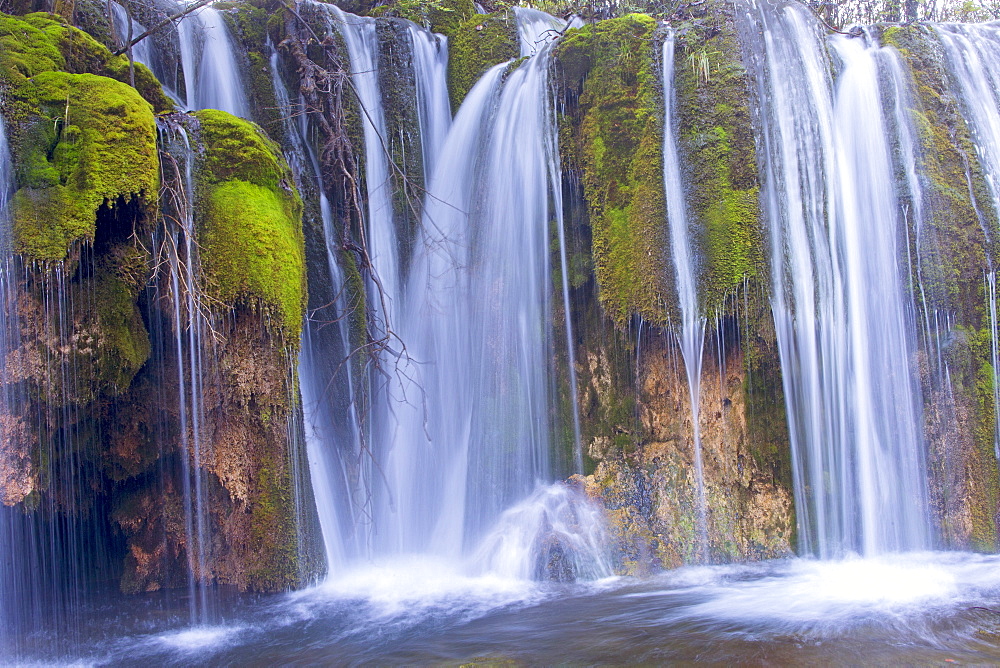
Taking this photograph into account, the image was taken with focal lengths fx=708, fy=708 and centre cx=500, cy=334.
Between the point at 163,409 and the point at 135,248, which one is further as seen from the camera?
the point at 163,409

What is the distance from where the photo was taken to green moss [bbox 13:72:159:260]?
4.98 m

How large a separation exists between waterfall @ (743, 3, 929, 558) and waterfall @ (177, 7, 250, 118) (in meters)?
5.51

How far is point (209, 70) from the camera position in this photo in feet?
25.9

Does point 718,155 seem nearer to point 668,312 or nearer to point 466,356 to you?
point 668,312

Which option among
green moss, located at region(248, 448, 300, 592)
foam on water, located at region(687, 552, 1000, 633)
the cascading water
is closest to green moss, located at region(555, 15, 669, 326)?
foam on water, located at region(687, 552, 1000, 633)

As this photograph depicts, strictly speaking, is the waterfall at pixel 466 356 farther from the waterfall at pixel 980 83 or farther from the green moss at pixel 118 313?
the waterfall at pixel 980 83

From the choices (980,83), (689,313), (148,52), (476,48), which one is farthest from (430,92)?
(980,83)

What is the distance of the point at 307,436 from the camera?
655 cm

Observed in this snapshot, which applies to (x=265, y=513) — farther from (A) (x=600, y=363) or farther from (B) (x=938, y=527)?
(B) (x=938, y=527)

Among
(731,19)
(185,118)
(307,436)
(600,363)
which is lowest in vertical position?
(307,436)

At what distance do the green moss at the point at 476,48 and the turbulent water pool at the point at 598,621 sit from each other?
18.3 ft

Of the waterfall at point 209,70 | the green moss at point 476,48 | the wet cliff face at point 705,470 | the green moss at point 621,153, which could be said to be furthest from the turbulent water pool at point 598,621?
the green moss at point 476,48

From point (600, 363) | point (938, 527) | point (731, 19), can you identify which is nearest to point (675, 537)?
point (600, 363)

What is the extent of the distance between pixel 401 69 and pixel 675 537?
597cm
